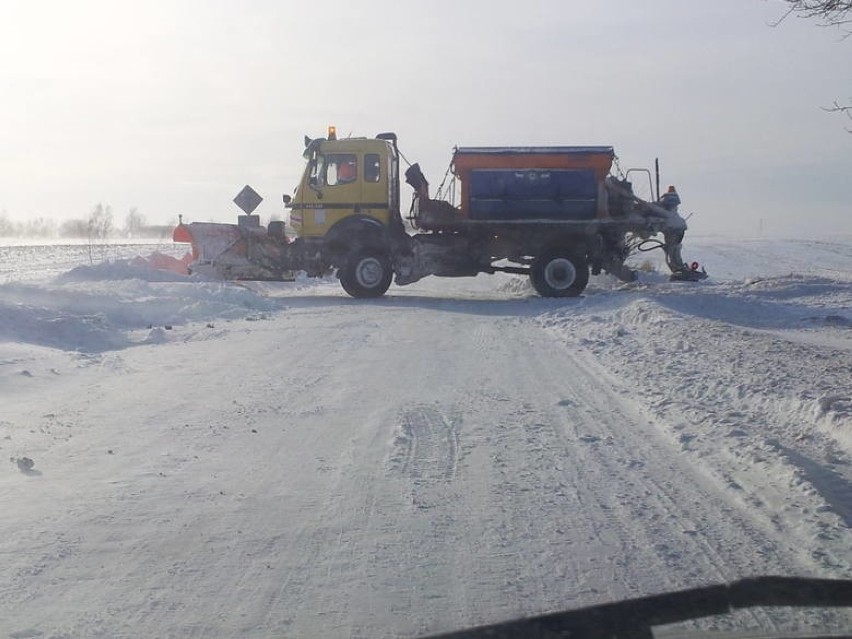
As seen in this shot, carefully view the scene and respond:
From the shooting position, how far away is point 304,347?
51.4ft

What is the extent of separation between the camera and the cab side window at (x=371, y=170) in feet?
79.4

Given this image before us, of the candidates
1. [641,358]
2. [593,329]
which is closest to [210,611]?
[641,358]

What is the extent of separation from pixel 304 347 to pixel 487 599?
35.0 ft

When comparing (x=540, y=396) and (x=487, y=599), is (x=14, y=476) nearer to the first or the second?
(x=487, y=599)

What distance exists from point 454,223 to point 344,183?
2779 millimetres

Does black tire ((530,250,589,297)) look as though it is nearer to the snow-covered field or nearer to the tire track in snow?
the snow-covered field

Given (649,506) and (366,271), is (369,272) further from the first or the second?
(649,506)

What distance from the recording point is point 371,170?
24.2 meters

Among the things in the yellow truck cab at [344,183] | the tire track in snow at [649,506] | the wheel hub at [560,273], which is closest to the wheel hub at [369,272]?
the yellow truck cab at [344,183]

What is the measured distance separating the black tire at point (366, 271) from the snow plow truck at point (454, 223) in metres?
0.02

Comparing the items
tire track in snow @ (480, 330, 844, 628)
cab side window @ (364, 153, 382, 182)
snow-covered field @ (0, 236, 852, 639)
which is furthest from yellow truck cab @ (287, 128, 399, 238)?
tire track in snow @ (480, 330, 844, 628)

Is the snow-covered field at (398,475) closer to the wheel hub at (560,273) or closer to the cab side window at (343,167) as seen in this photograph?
the wheel hub at (560,273)

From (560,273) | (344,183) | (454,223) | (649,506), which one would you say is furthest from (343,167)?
(649,506)

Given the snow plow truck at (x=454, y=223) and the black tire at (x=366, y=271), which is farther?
the black tire at (x=366, y=271)
